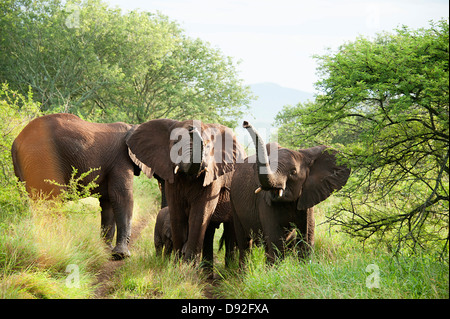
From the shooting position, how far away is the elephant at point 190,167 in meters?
7.29

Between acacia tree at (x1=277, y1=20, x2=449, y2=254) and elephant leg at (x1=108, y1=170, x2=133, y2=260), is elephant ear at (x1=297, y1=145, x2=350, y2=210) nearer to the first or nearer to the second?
acacia tree at (x1=277, y1=20, x2=449, y2=254)

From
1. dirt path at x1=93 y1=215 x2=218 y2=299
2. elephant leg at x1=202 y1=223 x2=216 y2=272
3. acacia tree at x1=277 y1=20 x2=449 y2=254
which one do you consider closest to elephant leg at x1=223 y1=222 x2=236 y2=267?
elephant leg at x1=202 y1=223 x2=216 y2=272

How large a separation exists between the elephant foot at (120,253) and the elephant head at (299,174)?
4.01 meters

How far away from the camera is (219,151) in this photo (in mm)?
7918

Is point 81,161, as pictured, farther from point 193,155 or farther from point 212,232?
point 193,155

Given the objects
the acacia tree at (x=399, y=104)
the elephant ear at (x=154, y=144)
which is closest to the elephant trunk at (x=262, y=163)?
the acacia tree at (x=399, y=104)

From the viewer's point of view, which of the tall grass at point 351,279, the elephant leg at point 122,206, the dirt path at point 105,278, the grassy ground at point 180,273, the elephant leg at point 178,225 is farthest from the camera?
the elephant leg at point 122,206

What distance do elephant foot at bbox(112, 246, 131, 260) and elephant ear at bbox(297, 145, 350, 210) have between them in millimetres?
4358

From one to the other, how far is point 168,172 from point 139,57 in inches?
790

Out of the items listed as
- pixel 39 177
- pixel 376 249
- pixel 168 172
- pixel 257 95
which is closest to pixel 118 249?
pixel 39 177

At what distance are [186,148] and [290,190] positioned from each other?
1645 mm

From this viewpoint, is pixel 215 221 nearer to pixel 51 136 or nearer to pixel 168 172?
pixel 168 172

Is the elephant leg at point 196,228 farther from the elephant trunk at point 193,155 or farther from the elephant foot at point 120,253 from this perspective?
the elephant foot at point 120,253

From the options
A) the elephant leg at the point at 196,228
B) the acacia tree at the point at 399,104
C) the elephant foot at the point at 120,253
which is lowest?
the elephant foot at the point at 120,253
